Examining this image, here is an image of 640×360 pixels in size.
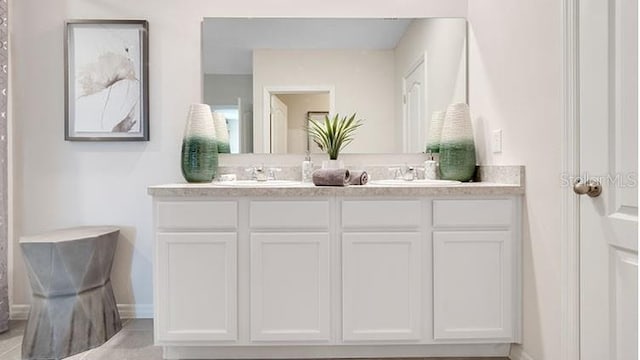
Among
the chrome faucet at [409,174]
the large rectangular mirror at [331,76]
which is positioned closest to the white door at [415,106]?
the large rectangular mirror at [331,76]

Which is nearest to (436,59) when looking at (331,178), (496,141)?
(496,141)

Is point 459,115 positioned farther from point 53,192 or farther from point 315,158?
point 53,192

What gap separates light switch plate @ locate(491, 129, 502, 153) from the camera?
223cm

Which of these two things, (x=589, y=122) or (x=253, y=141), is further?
(x=253, y=141)

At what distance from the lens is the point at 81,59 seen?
262 centimetres

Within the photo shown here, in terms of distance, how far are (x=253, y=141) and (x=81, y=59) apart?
112 centimetres

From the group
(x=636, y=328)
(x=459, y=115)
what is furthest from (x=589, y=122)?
(x=459, y=115)

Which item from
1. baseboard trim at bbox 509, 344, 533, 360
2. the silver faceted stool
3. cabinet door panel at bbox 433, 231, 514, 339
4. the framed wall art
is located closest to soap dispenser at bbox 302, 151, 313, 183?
cabinet door panel at bbox 433, 231, 514, 339

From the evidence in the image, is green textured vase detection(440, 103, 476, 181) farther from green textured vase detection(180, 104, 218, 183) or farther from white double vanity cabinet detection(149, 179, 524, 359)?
green textured vase detection(180, 104, 218, 183)

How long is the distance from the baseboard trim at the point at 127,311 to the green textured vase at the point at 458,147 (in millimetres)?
1951

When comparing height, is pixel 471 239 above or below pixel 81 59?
below

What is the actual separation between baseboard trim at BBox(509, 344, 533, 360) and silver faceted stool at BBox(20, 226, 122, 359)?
2.05 meters

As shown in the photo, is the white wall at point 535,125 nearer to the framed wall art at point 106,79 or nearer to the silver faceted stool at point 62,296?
the framed wall art at point 106,79

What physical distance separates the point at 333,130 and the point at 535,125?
112 cm
